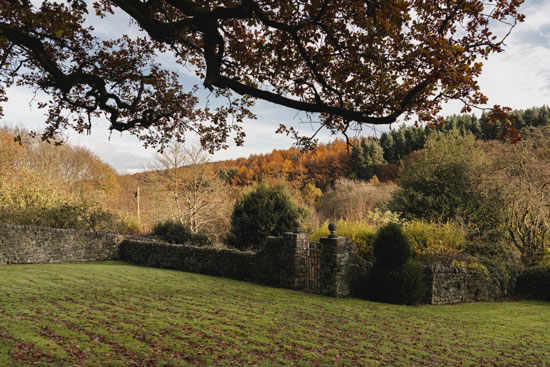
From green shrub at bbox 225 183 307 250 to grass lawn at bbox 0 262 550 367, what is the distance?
20.7 feet

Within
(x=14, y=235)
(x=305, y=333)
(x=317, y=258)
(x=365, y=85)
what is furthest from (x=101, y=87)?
(x=14, y=235)

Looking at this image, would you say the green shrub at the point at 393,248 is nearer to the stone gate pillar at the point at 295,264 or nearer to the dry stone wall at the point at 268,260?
the dry stone wall at the point at 268,260

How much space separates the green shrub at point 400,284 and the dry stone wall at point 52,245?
46.5ft

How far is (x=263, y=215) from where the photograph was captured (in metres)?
18.0

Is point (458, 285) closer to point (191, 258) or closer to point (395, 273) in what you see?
point (395, 273)

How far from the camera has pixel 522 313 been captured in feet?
37.7

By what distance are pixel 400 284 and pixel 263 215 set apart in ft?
26.6

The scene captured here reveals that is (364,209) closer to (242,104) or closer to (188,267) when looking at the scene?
(188,267)

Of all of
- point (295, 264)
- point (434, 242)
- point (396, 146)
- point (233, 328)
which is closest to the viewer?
point (233, 328)

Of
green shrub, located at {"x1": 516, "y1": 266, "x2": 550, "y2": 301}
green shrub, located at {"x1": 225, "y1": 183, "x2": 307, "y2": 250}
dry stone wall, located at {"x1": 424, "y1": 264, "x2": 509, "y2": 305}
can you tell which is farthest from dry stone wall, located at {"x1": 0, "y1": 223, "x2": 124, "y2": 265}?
green shrub, located at {"x1": 516, "y1": 266, "x2": 550, "y2": 301}

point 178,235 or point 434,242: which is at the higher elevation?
point 434,242

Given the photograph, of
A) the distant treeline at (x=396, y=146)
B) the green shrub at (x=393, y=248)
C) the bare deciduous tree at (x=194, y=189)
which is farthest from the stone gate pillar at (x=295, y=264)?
the distant treeline at (x=396, y=146)

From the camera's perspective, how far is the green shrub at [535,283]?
1457cm

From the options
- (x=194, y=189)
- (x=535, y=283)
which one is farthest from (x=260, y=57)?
(x=194, y=189)
